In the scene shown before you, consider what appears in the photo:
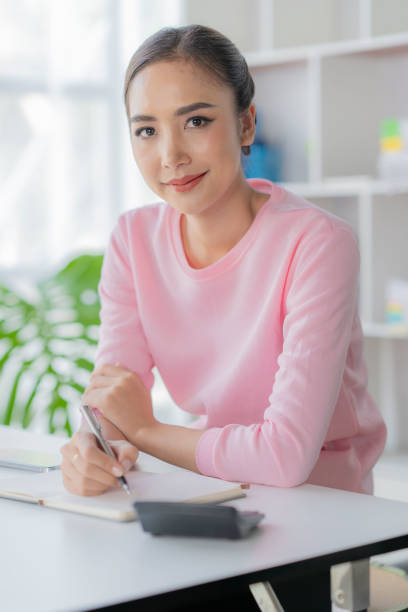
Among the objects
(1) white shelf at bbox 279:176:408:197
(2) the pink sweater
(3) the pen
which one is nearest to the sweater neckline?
(2) the pink sweater

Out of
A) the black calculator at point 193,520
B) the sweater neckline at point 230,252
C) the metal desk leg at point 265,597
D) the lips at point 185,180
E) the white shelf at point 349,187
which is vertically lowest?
the white shelf at point 349,187

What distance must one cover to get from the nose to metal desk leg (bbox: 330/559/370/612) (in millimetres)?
743

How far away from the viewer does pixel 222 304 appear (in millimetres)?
1640

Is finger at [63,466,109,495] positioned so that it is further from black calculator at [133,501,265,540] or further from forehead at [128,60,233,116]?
forehead at [128,60,233,116]

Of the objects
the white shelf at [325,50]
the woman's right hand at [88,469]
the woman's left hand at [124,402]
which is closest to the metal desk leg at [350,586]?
the woman's right hand at [88,469]

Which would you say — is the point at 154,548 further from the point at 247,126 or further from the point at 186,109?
the point at 247,126

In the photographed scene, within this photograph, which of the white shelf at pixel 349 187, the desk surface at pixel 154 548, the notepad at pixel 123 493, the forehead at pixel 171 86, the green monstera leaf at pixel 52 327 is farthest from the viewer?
the white shelf at pixel 349 187

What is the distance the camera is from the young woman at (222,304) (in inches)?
54.6

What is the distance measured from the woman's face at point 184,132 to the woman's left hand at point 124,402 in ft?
1.03

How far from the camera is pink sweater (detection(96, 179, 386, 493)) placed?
1.37 meters

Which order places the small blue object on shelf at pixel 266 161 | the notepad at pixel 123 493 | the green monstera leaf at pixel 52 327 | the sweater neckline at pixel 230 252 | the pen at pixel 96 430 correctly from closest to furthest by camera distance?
1. the notepad at pixel 123 493
2. the pen at pixel 96 430
3. the sweater neckline at pixel 230 252
4. the green monstera leaf at pixel 52 327
5. the small blue object on shelf at pixel 266 161

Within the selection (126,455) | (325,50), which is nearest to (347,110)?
(325,50)

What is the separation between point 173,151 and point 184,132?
0.12ft

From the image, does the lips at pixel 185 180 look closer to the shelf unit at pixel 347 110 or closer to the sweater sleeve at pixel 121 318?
the sweater sleeve at pixel 121 318
